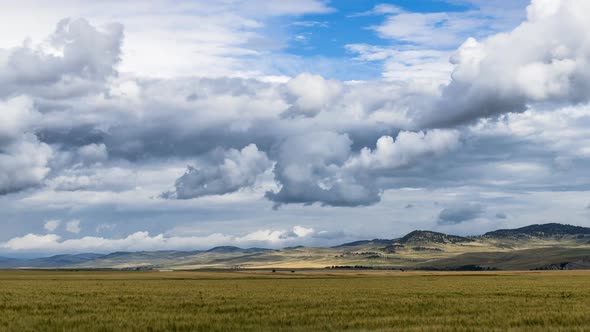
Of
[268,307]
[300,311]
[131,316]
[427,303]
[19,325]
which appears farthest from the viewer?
[427,303]

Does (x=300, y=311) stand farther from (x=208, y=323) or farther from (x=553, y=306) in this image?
(x=553, y=306)

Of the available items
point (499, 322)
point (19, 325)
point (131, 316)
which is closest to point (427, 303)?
point (499, 322)

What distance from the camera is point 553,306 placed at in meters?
44.6

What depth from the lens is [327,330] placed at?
30891 millimetres

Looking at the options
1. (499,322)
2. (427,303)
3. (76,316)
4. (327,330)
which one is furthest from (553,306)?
(76,316)

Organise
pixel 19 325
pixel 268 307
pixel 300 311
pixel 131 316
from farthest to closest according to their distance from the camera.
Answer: pixel 268 307 → pixel 300 311 → pixel 131 316 → pixel 19 325

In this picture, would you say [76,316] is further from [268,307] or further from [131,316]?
[268,307]

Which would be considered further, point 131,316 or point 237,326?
point 131,316

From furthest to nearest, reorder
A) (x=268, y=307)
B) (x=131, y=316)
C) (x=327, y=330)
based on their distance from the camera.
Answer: (x=268, y=307) < (x=131, y=316) < (x=327, y=330)

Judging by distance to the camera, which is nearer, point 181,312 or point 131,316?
point 131,316

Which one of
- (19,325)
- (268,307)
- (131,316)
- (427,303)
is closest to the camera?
(19,325)

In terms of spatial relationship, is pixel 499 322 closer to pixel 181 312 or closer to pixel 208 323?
pixel 208 323

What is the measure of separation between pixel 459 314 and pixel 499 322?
207 inches

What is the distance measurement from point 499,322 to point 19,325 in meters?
23.9
